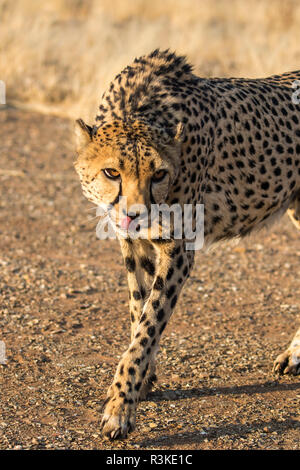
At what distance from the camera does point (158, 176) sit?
3.28 meters

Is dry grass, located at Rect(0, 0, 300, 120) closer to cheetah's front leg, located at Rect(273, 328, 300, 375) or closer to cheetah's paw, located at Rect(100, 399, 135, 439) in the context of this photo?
cheetah's front leg, located at Rect(273, 328, 300, 375)

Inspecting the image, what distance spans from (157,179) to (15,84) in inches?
281

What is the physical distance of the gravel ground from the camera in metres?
3.51

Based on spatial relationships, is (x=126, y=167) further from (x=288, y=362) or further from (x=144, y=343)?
(x=288, y=362)

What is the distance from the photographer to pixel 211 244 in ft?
13.1

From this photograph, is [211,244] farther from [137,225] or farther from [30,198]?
[30,198]

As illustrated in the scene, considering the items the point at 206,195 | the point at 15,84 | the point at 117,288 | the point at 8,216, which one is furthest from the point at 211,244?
the point at 15,84

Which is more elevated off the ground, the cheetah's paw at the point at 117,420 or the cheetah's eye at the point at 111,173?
the cheetah's eye at the point at 111,173

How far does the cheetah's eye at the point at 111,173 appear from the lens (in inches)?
127

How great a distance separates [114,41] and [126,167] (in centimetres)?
819
